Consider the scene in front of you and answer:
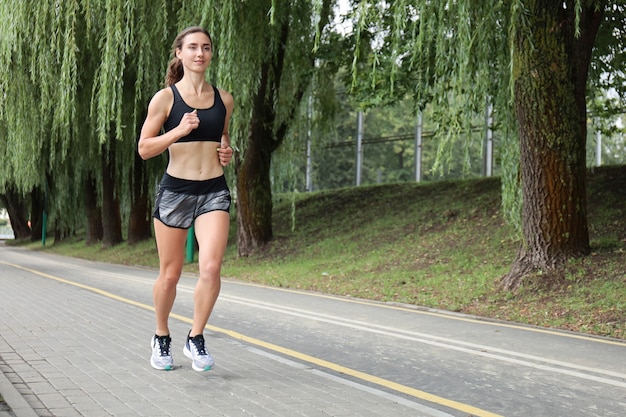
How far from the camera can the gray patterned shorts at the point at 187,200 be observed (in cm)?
588

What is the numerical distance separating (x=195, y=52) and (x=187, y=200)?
102cm

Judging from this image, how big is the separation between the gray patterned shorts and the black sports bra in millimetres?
293

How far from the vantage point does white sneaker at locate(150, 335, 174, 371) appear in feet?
20.2

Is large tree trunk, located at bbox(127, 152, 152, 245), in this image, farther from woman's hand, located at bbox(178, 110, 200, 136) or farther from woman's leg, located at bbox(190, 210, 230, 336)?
woman's hand, located at bbox(178, 110, 200, 136)

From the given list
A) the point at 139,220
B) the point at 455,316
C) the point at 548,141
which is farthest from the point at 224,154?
the point at 139,220

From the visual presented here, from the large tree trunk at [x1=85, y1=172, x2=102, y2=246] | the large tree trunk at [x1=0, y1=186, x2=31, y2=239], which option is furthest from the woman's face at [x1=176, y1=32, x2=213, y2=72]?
the large tree trunk at [x1=0, y1=186, x2=31, y2=239]

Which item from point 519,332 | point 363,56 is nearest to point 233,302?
point 519,332

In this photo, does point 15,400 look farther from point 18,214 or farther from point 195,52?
point 18,214

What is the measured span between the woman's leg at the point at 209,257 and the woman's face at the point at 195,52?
102 centimetres

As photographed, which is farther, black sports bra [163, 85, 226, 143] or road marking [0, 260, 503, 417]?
black sports bra [163, 85, 226, 143]

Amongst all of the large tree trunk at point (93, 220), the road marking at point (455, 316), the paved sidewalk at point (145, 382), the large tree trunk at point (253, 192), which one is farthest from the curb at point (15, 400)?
the large tree trunk at point (93, 220)

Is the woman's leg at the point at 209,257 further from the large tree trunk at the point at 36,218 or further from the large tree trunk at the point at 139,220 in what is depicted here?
the large tree trunk at the point at 36,218

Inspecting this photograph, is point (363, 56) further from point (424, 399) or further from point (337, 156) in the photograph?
point (337, 156)

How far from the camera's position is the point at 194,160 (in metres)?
5.87
